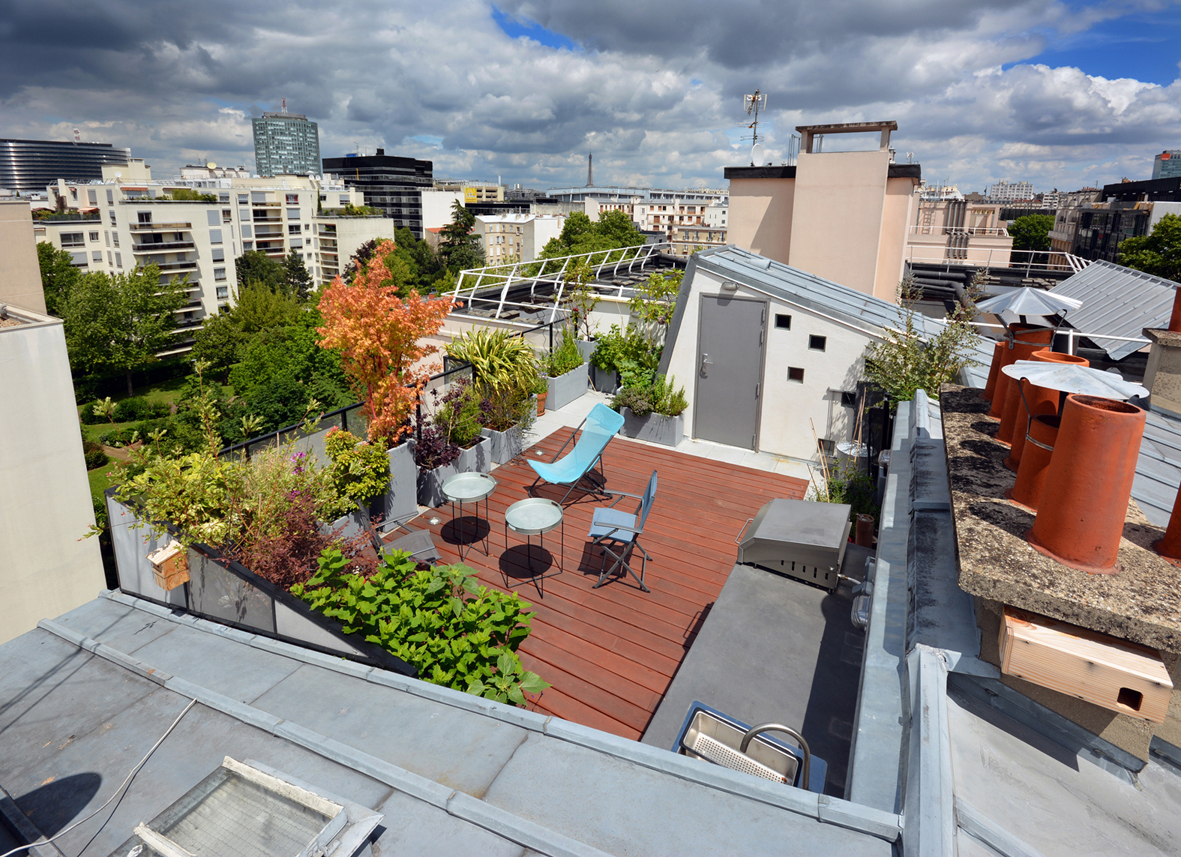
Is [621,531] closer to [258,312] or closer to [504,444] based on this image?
[504,444]

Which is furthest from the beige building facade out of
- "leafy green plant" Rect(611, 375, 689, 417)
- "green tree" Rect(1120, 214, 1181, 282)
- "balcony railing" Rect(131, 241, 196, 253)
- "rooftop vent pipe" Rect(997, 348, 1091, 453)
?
"balcony railing" Rect(131, 241, 196, 253)

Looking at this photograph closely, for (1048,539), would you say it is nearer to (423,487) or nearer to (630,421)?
(423,487)

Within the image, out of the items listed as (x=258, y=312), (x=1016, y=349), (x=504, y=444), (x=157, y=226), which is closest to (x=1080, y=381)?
(x=1016, y=349)

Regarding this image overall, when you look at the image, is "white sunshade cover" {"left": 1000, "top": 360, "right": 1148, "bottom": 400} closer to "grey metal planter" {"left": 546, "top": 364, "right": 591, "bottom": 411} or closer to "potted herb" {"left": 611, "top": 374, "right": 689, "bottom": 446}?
"potted herb" {"left": 611, "top": 374, "right": 689, "bottom": 446}

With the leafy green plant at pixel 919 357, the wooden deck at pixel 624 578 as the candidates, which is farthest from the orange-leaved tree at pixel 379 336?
the leafy green plant at pixel 919 357

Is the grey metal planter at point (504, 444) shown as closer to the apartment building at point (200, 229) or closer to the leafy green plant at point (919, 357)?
the leafy green plant at point (919, 357)

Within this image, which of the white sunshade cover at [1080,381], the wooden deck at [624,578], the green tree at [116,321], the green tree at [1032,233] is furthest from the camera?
the green tree at [1032,233]
